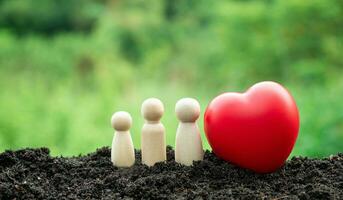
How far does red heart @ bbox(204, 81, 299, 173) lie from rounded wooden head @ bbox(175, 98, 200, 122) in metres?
0.05

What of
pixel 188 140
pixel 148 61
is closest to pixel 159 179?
pixel 188 140

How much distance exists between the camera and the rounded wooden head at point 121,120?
4.91 feet

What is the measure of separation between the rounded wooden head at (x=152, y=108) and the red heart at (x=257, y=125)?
0.43ft

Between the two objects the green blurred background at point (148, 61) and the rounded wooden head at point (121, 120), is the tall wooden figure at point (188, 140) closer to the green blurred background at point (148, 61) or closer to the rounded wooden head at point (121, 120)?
the rounded wooden head at point (121, 120)

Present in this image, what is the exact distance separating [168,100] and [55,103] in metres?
1.21

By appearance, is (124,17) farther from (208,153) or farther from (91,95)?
(208,153)

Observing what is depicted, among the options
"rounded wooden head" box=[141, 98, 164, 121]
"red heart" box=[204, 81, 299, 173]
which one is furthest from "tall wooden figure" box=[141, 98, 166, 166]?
"red heart" box=[204, 81, 299, 173]

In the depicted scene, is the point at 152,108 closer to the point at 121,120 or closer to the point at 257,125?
the point at 121,120

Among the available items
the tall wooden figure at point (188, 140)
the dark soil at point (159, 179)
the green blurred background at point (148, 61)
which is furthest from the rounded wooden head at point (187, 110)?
the green blurred background at point (148, 61)

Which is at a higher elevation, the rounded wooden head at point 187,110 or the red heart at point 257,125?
the rounded wooden head at point 187,110

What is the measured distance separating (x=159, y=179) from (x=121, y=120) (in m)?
0.22

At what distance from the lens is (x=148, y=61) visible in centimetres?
651

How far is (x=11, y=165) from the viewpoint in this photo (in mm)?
1514

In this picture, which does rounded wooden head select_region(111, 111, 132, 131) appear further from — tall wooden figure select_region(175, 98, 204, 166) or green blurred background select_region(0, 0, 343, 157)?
green blurred background select_region(0, 0, 343, 157)
